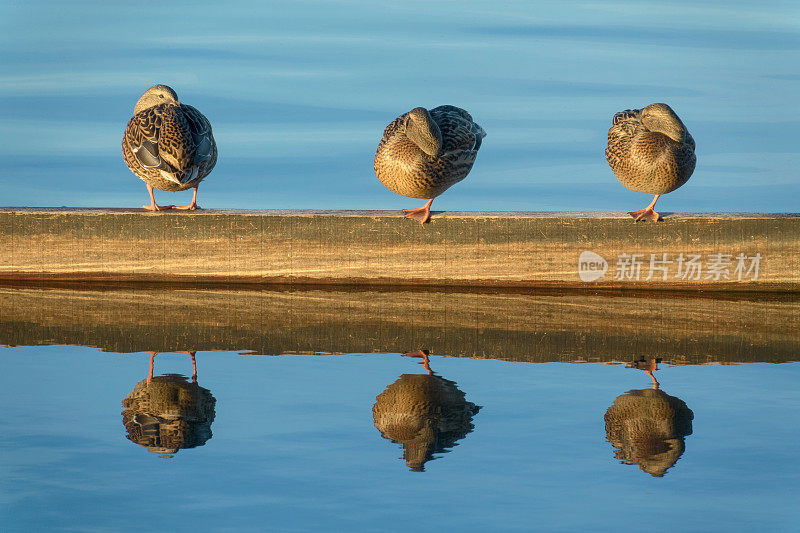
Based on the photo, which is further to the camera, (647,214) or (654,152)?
(647,214)

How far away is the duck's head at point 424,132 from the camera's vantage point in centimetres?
1000

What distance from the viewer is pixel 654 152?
10234mm

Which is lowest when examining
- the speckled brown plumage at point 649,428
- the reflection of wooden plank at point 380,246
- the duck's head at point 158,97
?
the speckled brown plumage at point 649,428

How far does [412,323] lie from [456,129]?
2350 millimetres

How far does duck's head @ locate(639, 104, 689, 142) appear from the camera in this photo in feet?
33.9

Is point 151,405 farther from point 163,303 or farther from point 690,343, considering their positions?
point 690,343

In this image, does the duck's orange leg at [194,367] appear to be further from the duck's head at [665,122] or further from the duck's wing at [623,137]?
the duck's head at [665,122]

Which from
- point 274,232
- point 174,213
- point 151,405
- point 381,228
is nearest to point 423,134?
point 381,228

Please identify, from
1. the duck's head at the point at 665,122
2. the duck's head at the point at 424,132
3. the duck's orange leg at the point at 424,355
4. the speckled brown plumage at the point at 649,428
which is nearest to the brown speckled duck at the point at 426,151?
the duck's head at the point at 424,132

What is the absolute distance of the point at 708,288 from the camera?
35.3 ft

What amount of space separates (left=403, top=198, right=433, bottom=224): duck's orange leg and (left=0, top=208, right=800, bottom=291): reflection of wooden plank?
0.08 m

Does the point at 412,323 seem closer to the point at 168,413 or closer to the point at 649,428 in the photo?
the point at 168,413

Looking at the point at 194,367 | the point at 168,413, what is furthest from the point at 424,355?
the point at 168,413

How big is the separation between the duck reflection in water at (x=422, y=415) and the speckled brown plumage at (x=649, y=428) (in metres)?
0.80
